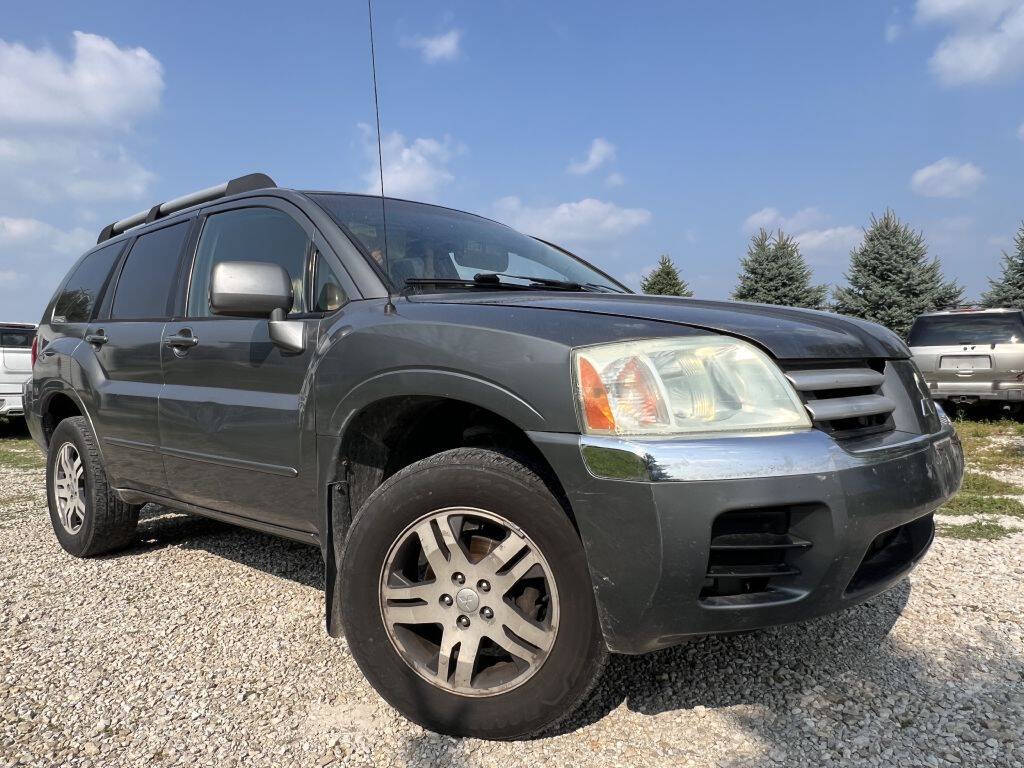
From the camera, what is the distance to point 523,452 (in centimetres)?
213

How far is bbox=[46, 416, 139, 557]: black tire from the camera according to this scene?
380 centimetres

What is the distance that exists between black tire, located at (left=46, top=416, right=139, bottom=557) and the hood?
2473 millimetres

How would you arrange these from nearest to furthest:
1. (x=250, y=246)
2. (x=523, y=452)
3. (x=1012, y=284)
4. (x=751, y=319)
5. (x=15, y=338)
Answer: (x=751, y=319) < (x=523, y=452) < (x=250, y=246) < (x=15, y=338) < (x=1012, y=284)

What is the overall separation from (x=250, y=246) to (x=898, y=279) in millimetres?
25412

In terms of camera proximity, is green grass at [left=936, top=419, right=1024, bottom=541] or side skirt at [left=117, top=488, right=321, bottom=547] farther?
green grass at [left=936, top=419, right=1024, bottom=541]

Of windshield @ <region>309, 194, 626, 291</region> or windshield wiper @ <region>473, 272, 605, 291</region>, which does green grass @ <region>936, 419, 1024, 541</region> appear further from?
windshield @ <region>309, 194, 626, 291</region>

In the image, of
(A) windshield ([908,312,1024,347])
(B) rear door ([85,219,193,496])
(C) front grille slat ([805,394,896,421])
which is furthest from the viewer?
(A) windshield ([908,312,1024,347])

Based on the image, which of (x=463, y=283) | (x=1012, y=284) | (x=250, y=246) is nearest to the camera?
(x=463, y=283)

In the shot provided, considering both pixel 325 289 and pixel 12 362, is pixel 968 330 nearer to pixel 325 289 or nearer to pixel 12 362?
pixel 325 289

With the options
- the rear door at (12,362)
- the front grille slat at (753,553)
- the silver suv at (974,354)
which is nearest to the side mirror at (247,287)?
the front grille slat at (753,553)

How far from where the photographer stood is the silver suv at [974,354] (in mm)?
8969

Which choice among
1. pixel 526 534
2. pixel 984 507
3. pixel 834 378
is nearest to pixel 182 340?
pixel 526 534

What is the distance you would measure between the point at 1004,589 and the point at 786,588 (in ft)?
7.39

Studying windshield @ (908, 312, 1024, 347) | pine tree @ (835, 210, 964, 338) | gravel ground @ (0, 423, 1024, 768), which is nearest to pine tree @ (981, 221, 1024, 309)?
pine tree @ (835, 210, 964, 338)
